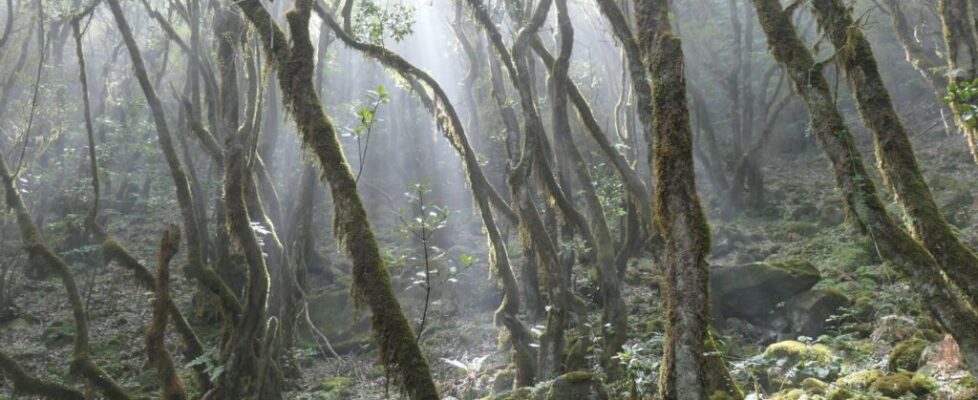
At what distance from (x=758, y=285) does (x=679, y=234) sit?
27.8 feet

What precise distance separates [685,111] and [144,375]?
10787 mm

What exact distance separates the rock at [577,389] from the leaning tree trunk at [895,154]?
2949mm

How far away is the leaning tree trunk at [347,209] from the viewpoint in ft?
15.8

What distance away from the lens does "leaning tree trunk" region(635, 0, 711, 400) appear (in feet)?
13.6

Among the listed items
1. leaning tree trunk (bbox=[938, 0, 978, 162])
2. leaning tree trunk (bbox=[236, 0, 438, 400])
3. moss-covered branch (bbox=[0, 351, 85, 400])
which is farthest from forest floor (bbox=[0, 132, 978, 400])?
leaning tree trunk (bbox=[938, 0, 978, 162])

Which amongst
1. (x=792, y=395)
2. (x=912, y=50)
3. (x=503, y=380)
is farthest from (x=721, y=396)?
(x=912, y=50)

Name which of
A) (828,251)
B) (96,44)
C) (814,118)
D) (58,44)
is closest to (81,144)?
(58,44)

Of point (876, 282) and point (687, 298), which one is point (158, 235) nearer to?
point (876, 282)

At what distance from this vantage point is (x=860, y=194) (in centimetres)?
534

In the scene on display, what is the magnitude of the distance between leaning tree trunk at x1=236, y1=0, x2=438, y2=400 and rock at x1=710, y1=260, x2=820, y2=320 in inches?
337

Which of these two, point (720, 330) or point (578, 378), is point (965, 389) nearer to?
point (578, 378)

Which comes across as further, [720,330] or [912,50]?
[720,330]

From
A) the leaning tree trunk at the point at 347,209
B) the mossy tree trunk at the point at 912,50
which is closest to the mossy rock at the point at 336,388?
the leaning tree trunk at the point at 347,209

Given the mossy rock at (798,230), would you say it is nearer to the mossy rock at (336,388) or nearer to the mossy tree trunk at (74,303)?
the mossy rock at (336,388)
